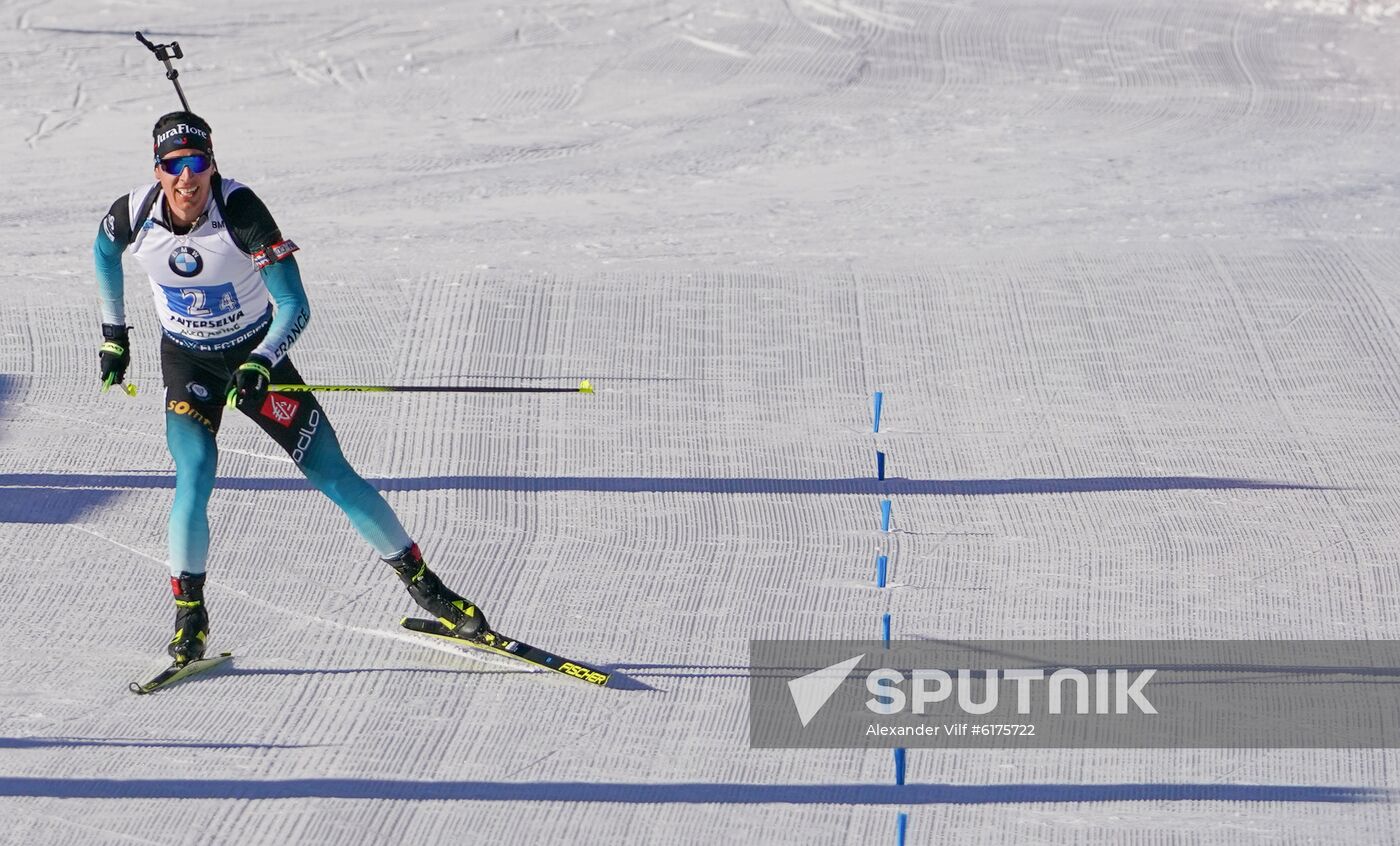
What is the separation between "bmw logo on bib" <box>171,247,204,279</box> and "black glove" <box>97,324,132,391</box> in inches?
17.4

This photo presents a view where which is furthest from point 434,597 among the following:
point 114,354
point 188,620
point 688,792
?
point 114,354

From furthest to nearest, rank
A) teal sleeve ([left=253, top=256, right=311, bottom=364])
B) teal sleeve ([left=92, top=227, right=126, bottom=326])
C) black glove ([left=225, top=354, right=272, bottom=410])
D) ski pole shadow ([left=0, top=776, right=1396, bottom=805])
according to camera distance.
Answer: teal sleeve ([left=92, top=227, right=126, bottom=326])
teal sleeve ([left=253, top=256, right=311, bottom=364])
black glove ([left=225, top=354, right=272, bottom=410])
ski pole shadow ([left=0, top=776, right=1396, bottom=805])

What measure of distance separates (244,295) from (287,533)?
4.57 ft

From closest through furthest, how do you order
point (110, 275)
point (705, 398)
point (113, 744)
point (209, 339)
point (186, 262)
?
point (113, 744)
point (186, 262)
point (209, 339)
point (110, 275)
point (705, 398)

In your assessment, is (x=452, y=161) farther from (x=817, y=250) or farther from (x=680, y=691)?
(x=680, y=691)

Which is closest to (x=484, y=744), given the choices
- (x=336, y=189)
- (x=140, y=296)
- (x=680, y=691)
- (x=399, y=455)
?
(x=680, y=691)

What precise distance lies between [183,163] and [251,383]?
27.2 inches

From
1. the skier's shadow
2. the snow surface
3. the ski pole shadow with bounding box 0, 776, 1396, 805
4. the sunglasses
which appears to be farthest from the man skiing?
the ski pole shadow with bounding box 0, 776, 1396, 805

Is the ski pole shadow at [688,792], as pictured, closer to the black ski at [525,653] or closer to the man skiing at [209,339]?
the black ski at [525,653]

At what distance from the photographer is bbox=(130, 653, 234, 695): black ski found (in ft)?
17.3

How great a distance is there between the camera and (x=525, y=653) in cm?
543

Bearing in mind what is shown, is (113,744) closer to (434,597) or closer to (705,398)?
(434,597)

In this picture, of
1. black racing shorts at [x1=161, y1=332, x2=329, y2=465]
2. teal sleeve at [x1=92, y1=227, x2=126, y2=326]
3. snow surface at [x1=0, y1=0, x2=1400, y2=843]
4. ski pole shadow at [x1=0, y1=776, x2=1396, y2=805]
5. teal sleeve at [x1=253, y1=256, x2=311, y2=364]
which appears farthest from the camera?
teal sleeve at [x1=92, y1=227, x2=126, y2=326]

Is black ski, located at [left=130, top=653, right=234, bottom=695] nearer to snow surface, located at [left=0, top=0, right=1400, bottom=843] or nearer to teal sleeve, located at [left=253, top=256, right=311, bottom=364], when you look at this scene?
snow surface, located at [left=0, top=0, right=1400, bottom=843]
